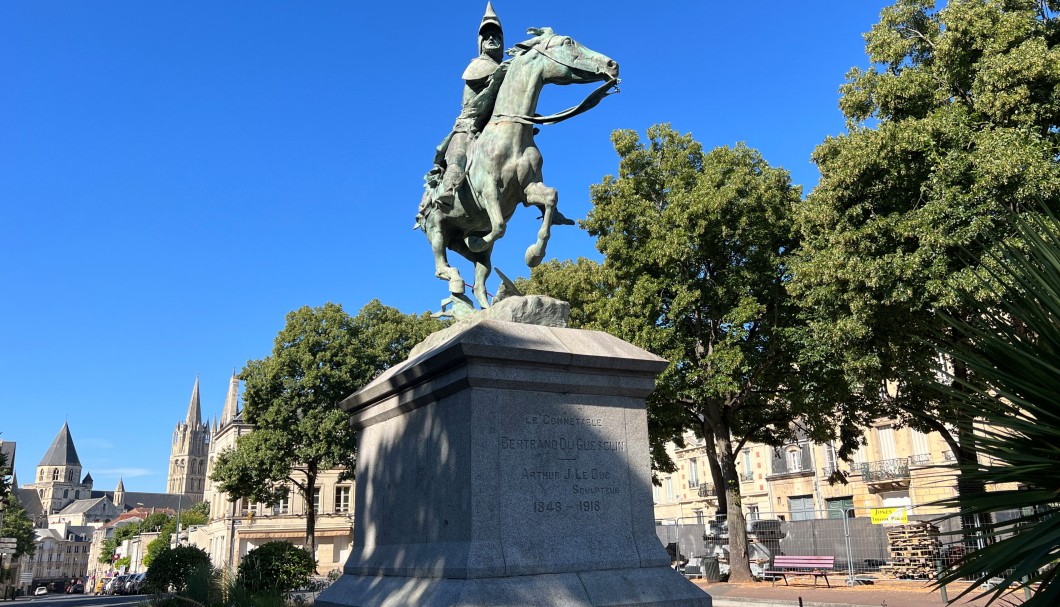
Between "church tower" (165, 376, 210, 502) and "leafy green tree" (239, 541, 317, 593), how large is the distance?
188 meters

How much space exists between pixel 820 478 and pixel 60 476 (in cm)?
18940

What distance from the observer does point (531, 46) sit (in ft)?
26.5

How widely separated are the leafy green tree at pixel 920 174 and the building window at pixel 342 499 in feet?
171

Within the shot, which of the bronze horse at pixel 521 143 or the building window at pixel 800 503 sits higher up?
the bronze horse at pixel 521 143

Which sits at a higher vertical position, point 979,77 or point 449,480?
point 979,77

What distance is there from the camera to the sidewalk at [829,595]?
16.1 meters

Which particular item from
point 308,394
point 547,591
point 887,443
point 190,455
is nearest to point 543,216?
point 547,591

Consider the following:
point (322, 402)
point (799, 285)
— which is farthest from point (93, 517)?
point (799, 285)

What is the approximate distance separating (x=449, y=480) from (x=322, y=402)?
119 ft

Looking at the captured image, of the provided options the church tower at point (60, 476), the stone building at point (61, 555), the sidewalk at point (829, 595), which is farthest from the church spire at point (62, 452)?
the sidewalk at point (829, 595)

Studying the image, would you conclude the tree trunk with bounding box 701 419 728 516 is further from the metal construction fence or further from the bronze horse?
the bronze horse

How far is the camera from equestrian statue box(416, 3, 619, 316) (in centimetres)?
778

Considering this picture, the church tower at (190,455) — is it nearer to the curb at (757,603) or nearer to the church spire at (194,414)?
the church spire at (194,414)

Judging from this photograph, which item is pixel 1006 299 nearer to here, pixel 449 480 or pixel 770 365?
pixel 449 480
